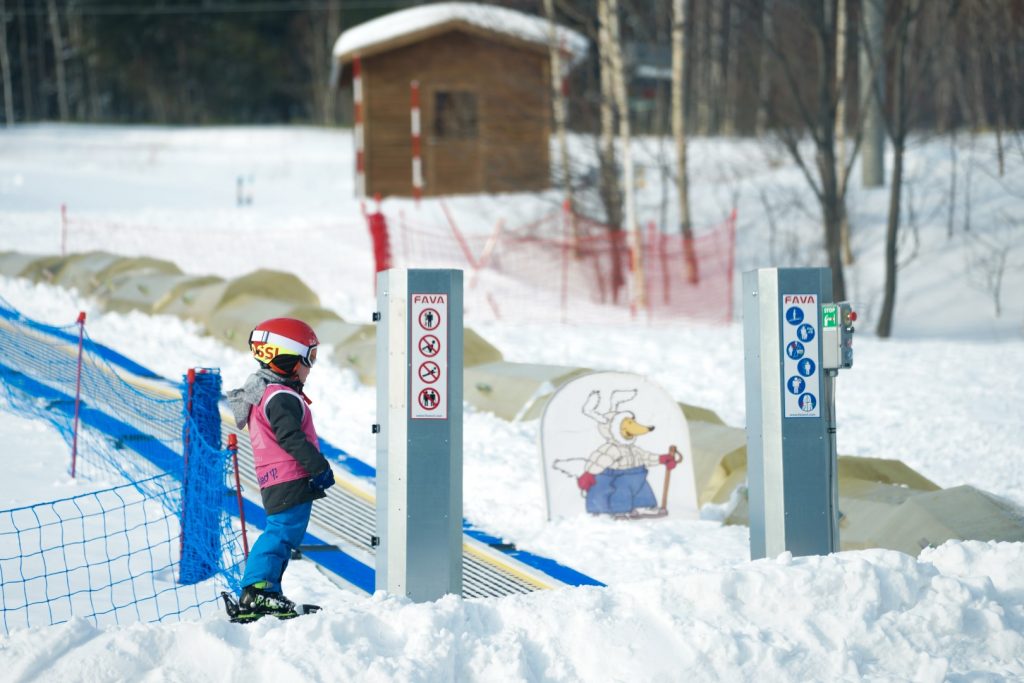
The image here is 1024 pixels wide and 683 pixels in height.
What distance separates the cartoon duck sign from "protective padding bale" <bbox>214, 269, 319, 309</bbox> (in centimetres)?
570

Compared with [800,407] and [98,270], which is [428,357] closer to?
[800,407]

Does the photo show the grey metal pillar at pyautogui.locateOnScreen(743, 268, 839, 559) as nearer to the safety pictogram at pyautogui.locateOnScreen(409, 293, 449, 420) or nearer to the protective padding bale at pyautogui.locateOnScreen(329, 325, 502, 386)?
the safety pictogram at pyautogui.locateOnScreen(409, 293, 449, 420)

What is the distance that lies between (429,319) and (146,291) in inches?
366

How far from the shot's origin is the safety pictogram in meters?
4.77

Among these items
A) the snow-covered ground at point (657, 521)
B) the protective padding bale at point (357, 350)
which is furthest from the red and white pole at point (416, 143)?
the protective padding bale at point (357, 350)

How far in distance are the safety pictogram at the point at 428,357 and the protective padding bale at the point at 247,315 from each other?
22.4 feet

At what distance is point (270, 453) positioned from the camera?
493 cm

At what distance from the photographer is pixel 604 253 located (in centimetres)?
1923

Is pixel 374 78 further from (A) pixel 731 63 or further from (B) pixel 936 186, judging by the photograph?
(A) pixel 731 63

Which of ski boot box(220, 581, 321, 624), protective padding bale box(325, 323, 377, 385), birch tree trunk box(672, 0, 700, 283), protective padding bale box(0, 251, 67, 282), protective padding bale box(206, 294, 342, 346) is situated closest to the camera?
ski boot box(220, 581, 321, 624)

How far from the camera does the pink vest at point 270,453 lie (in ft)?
16.1

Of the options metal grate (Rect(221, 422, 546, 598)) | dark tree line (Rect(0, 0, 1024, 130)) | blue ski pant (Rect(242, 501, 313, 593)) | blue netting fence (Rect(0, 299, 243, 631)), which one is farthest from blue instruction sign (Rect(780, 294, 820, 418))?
dark tree line (Rect(0, 0, 1024, 130))

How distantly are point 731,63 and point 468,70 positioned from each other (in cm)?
2368

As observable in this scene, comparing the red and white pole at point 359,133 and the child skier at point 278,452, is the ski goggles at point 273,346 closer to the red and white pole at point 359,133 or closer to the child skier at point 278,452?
the child skier at point 278,452
